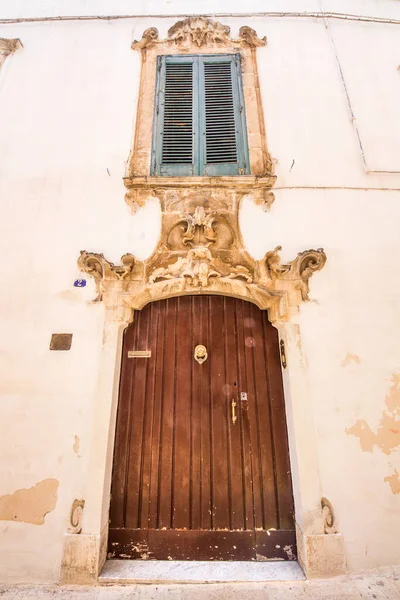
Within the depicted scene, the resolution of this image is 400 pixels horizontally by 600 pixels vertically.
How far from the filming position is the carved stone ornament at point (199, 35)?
17.0 feet

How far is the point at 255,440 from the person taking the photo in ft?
11.2

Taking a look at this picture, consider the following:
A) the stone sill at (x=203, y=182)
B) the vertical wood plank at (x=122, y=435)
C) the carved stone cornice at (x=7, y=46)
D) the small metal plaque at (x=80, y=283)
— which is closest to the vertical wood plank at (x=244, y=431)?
the vertical wood plank at (x=122, y=435)

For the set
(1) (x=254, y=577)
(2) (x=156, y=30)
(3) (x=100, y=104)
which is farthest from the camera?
(2) (x=156, y=30)

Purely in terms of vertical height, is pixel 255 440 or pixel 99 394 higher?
pixel 99 394

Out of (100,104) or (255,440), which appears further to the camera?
(100,104)

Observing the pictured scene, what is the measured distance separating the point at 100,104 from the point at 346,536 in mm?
5895

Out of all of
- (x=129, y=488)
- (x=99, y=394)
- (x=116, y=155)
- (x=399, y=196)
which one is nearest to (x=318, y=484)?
(x=129, y=488)

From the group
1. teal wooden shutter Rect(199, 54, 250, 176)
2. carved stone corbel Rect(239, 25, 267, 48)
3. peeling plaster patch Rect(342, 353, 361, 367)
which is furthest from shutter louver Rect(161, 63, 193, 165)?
peeling plaster patch Rect(342, 353, 361, 367)

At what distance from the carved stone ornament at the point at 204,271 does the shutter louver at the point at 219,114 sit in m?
1.11

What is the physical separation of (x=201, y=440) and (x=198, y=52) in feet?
18.4

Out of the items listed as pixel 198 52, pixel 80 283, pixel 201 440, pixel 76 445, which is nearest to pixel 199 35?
pixel 198 52

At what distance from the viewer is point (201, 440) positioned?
3.44 metres

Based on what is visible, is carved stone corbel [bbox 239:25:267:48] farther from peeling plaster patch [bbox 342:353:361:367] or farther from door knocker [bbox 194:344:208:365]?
peeling plaster patch [bbox 342:353:361:367]

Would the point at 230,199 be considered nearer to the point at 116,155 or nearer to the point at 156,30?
the point at 116,155
